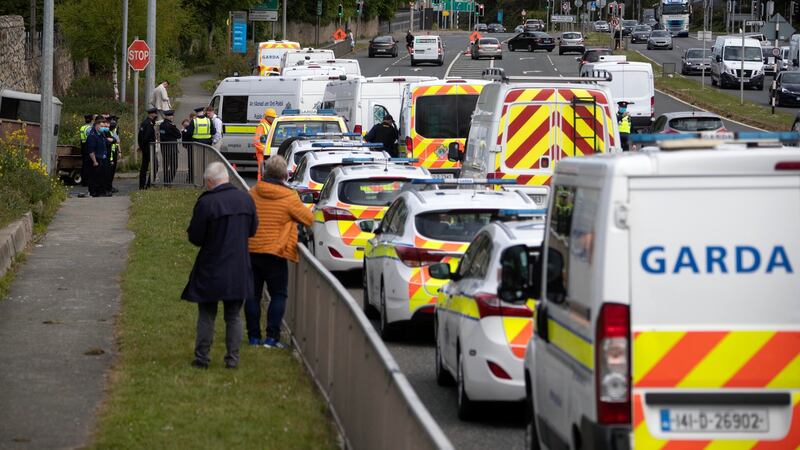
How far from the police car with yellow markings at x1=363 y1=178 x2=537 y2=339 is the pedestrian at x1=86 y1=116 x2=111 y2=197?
16353 mm

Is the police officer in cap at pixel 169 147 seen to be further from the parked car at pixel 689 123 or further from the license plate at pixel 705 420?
the license plate at pixel 705 420

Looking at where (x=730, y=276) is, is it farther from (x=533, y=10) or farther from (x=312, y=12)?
(x=533, y=10)

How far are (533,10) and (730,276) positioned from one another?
591 feet

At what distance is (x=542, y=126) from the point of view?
18719 millimetres

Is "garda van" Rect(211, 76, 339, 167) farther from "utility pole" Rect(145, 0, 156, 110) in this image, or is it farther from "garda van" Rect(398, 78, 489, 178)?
"garda van" Rect(398, 78, 489, 178)

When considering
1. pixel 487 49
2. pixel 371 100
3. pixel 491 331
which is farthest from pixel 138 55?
pixel 487 49

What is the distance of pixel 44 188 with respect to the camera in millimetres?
24875

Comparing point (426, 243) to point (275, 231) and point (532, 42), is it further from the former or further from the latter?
point (532, 42)

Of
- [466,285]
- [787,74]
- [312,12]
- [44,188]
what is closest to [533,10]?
[312,12]

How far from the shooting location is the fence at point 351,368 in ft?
22.6

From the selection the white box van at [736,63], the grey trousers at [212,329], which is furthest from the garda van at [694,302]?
the white box van at [736,63]

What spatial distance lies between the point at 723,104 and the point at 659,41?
42.5 meters

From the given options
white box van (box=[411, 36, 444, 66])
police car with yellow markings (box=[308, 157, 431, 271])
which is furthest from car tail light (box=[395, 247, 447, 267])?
white box van (box=[411, 36, 444, 66])

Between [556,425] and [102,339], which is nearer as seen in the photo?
[556,425]
